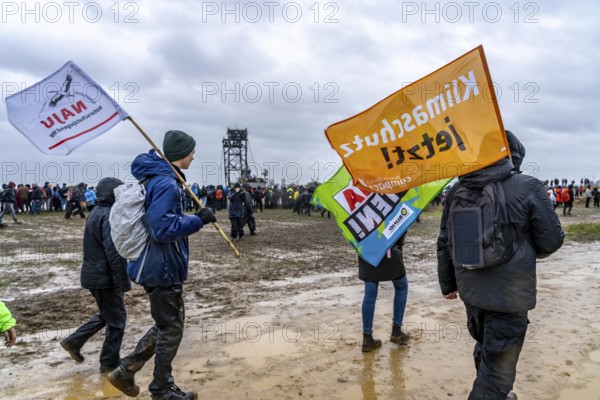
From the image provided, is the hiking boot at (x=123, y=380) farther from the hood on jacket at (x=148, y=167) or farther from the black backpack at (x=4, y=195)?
the black backpack at (x=4, y=195)

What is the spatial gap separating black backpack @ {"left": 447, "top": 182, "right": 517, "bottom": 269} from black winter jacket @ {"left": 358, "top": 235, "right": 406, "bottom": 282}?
4.86 ft

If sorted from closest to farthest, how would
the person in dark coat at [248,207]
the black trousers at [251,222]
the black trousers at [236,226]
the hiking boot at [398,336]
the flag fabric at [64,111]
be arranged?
the flag fabric at [64,111] < the hiking boot at [398,336] < the person in dark coat at [248,207] < the black trousers at [236,226] < the black trousers at [251,222]

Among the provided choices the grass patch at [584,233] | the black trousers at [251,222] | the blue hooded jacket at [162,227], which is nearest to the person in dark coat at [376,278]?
the blue hooded jacket at [162,227]

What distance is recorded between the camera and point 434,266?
9328 mm

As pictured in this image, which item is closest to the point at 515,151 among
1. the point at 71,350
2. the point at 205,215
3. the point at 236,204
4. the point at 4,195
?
the point at 205,215

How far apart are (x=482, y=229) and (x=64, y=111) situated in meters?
3.48

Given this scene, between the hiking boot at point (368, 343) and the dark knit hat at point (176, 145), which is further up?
the dark knit hat at point (176, 145)

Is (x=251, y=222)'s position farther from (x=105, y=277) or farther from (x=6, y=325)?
(x=6, y=325)

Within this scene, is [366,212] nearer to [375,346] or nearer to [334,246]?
A: [375,346]

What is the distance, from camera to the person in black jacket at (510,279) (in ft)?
8.61

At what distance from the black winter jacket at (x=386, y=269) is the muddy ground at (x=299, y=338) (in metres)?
0.77

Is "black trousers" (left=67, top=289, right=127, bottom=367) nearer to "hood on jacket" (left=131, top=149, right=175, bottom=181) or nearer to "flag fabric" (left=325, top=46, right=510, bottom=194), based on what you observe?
"hood on jacket" (left=131, top=149, right=175, bottom=181)

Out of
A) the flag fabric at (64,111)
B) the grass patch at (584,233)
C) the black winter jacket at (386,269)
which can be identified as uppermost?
the flag fabric at (64,111)

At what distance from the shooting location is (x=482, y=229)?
106 inches
